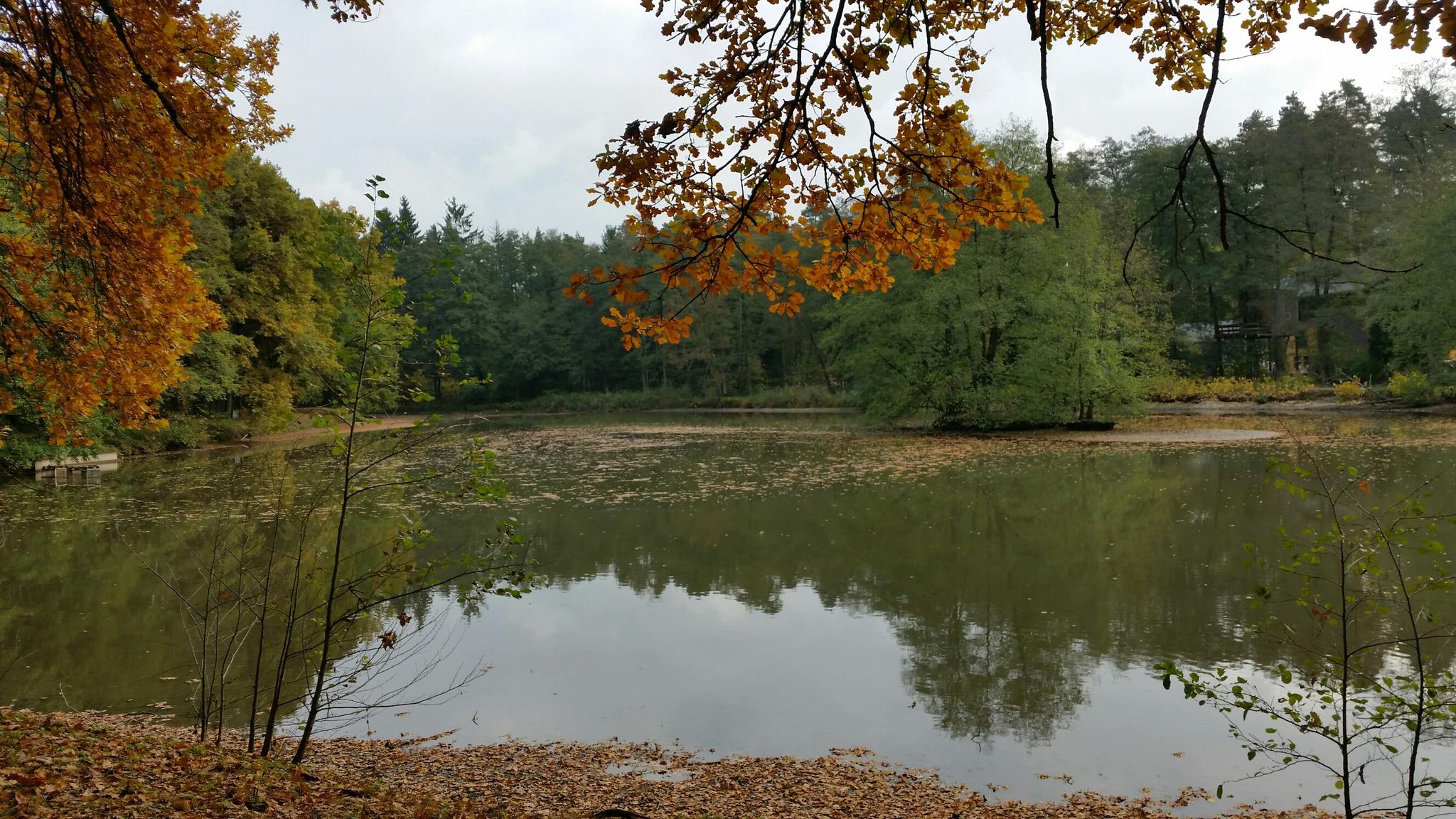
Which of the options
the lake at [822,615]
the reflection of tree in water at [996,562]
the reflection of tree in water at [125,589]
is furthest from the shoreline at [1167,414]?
the reflection of tree in water at [996,562]

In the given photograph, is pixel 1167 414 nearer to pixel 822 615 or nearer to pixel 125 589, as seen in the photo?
pixel 822 615

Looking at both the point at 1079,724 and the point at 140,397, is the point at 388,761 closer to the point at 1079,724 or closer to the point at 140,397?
the point at 1079,724

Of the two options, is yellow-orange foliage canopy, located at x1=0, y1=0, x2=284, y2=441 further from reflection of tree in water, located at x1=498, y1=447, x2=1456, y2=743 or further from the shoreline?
the shoreline

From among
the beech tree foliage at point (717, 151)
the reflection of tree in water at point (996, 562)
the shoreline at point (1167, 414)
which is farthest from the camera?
the shoreline at point (1167, 414)

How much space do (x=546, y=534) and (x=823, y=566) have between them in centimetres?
393

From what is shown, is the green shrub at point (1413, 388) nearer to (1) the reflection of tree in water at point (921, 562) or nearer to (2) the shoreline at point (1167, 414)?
(2) the shoreline at point (1167, 414)

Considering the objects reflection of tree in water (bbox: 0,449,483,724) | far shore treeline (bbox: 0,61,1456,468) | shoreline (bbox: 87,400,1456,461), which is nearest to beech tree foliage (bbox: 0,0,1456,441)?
reflection of tree in water (bbox: 0,449,483,724)

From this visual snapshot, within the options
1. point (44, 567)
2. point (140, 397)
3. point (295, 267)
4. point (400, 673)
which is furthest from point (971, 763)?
point (295, 267)

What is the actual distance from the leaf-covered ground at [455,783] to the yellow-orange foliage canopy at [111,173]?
2693 millimetres

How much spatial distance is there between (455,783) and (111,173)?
4376mm

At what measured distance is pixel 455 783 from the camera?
13.8ft

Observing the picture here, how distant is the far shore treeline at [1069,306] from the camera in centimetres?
2338

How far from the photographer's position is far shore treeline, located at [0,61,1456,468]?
23.4 metres

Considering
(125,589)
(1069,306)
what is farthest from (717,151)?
(1069,306)
